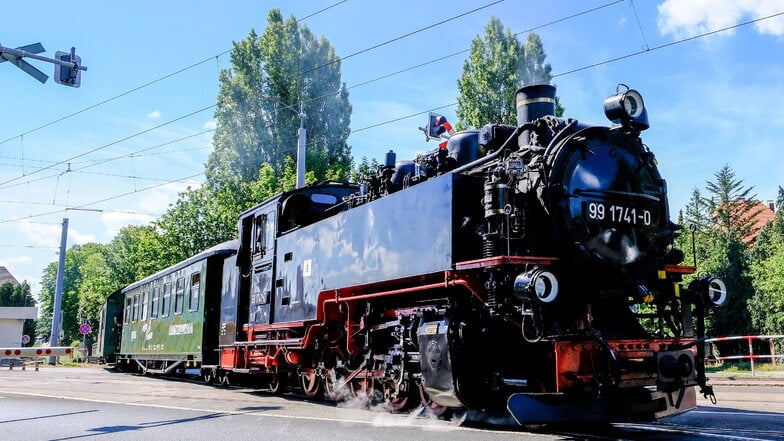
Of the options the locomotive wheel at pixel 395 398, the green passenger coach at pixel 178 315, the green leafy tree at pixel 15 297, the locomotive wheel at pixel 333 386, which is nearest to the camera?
the locomotive wheel at pixel 395 398

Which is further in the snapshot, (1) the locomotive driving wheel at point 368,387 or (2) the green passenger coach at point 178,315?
(2) the green passenger coach at point 178,315

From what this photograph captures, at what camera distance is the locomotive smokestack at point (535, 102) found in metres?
7.39

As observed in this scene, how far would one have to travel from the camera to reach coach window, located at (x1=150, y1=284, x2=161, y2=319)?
17.3 meters

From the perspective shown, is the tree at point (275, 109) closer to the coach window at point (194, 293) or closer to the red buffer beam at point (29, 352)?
the red buffer beam at point (29, 352)

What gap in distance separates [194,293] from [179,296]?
1.36m

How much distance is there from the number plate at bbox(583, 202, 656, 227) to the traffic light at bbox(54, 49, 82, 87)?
8.71m

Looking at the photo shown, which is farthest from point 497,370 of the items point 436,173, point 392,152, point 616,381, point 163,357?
point 163,357

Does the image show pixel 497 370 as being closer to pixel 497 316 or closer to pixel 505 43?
pixel 497 316

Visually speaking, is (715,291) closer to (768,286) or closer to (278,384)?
(278,384)

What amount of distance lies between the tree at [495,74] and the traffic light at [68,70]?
59.9 ft

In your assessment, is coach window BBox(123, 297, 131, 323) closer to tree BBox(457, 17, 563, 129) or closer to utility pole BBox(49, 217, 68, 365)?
utility pole BBox(49, 217, 68, 365)

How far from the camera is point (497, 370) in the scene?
20.9ft

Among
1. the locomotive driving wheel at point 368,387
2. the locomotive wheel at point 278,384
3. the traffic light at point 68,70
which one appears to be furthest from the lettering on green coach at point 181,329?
Answer: the locomotive driving wheel at point 368,387

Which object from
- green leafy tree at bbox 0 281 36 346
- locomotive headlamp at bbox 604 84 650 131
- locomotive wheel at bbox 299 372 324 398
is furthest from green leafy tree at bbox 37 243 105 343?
locomotive headlamp at bbox 604 84 650 131
